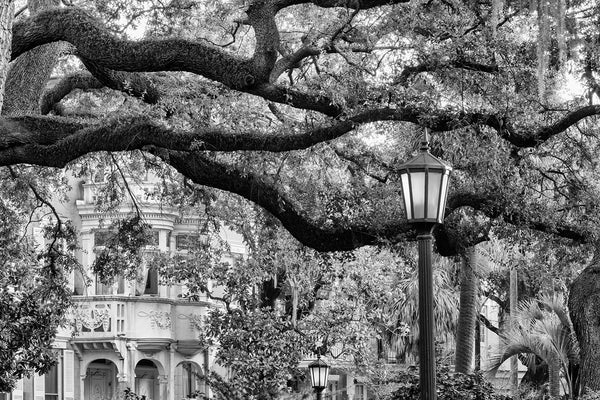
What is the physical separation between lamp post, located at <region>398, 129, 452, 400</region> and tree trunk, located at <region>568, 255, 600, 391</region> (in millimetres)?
8637

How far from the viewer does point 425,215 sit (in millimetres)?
11000

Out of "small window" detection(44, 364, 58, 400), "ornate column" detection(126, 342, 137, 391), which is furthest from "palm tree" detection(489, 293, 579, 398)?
"small window" detection(44, 364, 58, 400)

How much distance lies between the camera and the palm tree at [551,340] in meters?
28.3

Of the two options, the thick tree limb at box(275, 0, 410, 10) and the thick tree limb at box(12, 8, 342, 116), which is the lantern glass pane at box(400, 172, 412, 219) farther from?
the thick tree limb at box(275, 0, 410, 10)

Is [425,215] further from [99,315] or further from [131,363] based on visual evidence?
[131,363]

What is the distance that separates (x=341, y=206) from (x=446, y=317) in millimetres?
21649

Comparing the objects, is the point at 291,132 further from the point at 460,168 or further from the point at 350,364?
the point at 350,364

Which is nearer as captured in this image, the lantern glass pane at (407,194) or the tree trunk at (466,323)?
the lantern glass pane at (407,194)

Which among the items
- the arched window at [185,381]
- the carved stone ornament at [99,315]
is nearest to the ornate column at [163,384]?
the arched window at [185,381]

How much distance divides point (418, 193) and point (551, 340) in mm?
18285

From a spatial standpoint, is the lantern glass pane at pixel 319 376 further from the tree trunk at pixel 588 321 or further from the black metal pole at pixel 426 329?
the black metal pole at pixel 426 329

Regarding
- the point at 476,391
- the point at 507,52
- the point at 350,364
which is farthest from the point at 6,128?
the point at 350,364

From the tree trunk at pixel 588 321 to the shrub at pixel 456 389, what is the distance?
1618 millimetres

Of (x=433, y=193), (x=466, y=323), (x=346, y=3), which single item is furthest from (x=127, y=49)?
(x=466, y=323)
